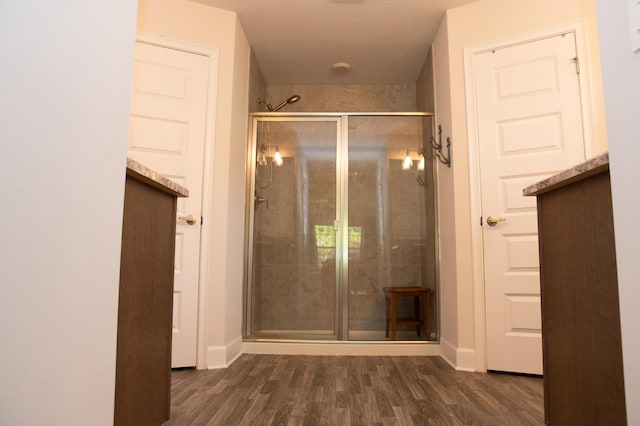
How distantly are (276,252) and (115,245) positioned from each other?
2658 millimetres

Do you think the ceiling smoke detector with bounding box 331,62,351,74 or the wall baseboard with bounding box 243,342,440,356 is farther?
the ceiling smoke detector with bounding box 331,62,351,74

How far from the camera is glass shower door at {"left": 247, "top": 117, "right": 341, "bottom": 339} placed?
11.7ft

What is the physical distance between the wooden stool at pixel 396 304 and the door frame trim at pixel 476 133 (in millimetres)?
692

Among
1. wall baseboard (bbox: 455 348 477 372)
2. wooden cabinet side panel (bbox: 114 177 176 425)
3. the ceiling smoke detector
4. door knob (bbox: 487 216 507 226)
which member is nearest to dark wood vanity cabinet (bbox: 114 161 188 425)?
wooden cabinet side panel (bbox: 114 177 176 425)

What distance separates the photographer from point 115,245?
0.98 m

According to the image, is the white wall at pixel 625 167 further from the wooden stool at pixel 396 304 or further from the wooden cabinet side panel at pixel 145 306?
the wooden stool at pixel 396 304

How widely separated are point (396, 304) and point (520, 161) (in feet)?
4.97

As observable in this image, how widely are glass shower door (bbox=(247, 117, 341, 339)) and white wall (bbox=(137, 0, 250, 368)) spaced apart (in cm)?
41

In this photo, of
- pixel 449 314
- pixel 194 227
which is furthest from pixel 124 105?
pixel 449 314

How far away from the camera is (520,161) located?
2742 mm

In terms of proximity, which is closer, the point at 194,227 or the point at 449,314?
the point at 194,227

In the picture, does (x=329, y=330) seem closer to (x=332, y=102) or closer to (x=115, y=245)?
(x=332, y=102)

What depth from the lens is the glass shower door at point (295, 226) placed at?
3.55 metres

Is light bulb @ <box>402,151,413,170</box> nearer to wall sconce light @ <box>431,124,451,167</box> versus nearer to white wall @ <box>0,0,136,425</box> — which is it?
wall sconce light @ <box>431,124,451,167</box>
